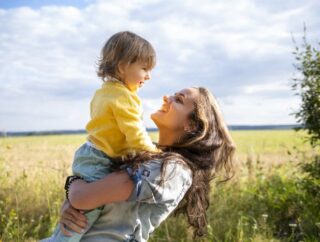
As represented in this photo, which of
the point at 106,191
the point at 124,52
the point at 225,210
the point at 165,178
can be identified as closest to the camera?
the point at 106,191

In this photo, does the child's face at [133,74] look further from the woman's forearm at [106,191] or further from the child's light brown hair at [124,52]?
the woman's forearm at [106,191]

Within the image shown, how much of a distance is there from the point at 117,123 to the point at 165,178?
0.35m

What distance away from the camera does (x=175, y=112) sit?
100 inches

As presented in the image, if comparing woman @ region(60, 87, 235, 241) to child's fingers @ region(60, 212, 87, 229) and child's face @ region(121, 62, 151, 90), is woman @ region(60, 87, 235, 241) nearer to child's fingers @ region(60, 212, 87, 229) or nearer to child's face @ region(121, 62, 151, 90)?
child's fingers @ region(60, 212, 87, 229)

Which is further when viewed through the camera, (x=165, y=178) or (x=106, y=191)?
(x=165, y=178)

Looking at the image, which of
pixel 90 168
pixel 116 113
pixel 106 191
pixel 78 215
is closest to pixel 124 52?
pixel 116 113

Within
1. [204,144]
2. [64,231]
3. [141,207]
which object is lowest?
[64,231]

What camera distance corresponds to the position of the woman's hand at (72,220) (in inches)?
92.8

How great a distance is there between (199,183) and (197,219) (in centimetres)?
29

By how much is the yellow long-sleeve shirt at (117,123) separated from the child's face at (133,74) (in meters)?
0.04

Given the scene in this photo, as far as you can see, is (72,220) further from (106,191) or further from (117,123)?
(117,123)

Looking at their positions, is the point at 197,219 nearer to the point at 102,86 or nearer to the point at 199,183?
the point at 199,183

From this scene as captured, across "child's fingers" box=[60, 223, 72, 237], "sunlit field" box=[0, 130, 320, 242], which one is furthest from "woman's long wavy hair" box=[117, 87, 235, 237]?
"sunlit field" box=[0, 130, 320, 242]

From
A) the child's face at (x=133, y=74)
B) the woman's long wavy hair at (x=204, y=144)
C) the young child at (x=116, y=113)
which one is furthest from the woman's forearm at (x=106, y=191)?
the child's face at (x=133, y=74)
